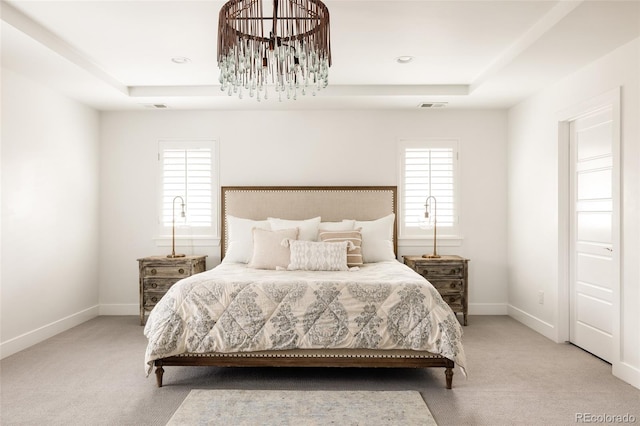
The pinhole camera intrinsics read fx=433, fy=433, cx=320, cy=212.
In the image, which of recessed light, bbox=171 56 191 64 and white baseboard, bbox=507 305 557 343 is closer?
recessed light, bbox=171 56 191 64

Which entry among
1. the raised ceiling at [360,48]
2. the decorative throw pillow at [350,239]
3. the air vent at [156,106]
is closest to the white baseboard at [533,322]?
the decorative throw pillow at [350,239]

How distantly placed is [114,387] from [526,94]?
15.2 ft

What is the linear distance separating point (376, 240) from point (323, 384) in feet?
6.09

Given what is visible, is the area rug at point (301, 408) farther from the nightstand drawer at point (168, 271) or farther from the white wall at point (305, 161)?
the white wall at point (305, 161)

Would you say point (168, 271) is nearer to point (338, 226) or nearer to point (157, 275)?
point (157, 275)

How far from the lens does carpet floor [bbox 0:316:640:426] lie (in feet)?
8.54

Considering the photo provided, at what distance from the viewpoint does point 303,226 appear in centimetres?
461

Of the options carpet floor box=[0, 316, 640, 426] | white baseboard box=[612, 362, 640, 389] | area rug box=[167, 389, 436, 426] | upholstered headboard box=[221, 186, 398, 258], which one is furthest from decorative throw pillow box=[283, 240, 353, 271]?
white baseboard box=[612, 362, 640, 389]

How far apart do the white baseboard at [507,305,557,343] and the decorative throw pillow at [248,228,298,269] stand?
2605 mm

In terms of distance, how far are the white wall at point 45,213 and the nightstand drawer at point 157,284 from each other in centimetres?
82

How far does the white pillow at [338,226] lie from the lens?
4605 mm

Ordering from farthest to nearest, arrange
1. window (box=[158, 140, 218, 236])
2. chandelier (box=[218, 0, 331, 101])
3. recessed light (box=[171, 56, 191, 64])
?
window (box=[158, 140, 218, 236]) → recessed light (box=[171, 56, 191, 64]) → chandelier (box=[218, 0, 331, 101])

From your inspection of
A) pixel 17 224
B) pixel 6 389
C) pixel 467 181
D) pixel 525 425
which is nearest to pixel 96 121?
pixel 17 224

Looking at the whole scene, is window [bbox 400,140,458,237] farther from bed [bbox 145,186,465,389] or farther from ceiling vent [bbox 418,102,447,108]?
bed [bbox 145,186,465,389]
